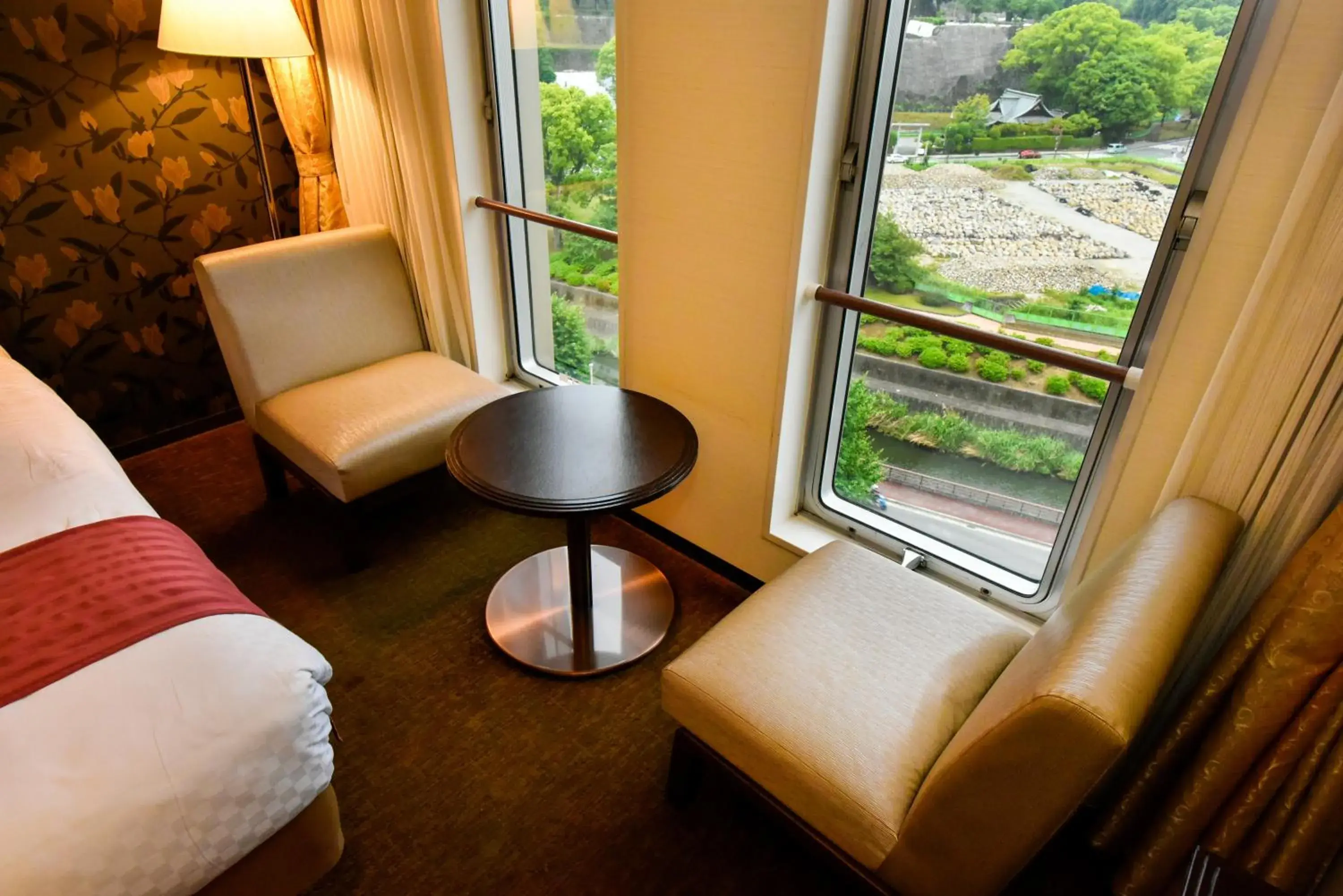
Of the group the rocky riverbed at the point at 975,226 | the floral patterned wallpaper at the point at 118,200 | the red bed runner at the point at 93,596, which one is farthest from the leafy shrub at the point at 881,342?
the floral patterned wallpaper at the point at 118,200

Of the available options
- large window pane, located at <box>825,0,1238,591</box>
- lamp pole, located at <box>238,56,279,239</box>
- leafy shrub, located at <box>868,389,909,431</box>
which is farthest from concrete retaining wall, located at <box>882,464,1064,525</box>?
lamp pole, located at <box>238,56,279,239</box>

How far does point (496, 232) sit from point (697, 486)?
49.1 inches

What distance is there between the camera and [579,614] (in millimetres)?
1949

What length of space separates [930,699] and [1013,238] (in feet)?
3.14

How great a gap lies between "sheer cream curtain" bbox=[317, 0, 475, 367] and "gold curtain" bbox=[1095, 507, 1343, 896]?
93.7 inches

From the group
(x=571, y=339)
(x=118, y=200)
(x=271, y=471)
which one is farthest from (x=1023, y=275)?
(x=118, y=200)

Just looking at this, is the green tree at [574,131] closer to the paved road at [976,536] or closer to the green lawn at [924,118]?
the green lawn at [924,118]

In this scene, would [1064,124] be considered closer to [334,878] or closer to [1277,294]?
[1277,294]

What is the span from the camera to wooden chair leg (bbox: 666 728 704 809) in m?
1.44

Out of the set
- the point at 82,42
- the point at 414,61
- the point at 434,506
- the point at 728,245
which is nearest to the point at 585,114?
the point at 414,61

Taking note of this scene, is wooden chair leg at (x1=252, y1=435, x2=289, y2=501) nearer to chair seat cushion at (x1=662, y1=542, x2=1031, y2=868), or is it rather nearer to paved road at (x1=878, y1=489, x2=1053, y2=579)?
chair seat cushion at (x1=662, y1=542, x2=1031, y2=868)

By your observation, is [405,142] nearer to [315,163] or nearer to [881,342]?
[315,163]

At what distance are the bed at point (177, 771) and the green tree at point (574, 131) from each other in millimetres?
1625

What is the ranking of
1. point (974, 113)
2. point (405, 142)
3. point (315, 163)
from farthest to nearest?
point (315, 163), point (405, 142), point (974, 113)
